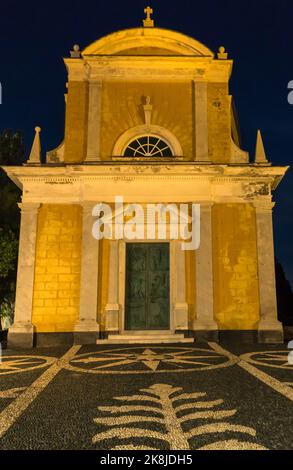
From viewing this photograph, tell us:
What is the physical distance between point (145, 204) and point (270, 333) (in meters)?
4.51

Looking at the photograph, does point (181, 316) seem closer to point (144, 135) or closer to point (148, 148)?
point (148, 148)

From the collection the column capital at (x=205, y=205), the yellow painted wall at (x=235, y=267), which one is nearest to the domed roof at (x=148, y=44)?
the column capital at (x=205, y=205)

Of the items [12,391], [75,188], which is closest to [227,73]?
[75,188]

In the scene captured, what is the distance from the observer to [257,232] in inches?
394

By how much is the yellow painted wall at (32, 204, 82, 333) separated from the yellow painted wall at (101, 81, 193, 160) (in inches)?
91.7

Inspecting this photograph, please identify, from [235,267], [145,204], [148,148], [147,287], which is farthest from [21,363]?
[148,148]

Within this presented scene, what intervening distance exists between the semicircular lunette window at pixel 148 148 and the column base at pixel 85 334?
479 cm

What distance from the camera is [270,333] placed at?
9.44 m

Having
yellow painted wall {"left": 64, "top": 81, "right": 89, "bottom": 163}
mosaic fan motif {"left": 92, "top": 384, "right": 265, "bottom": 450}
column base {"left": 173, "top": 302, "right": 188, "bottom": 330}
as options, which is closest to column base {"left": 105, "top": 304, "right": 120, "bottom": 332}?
column base {"left": 173, "top": 302, "right": 188, "bottom": 330}

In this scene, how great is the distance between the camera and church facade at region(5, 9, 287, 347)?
9.57 meters

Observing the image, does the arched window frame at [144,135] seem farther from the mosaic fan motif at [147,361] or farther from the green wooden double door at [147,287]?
the mosaic fan motif at [147,361]

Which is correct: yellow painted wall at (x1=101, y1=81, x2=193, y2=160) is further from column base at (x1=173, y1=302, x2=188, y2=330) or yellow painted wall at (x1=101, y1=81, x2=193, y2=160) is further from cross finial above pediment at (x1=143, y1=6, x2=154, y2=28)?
column base at (x1=173, y1=302, x2=188, y2=330)

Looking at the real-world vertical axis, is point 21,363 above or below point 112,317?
below

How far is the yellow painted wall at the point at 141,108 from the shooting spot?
10.8 meters
